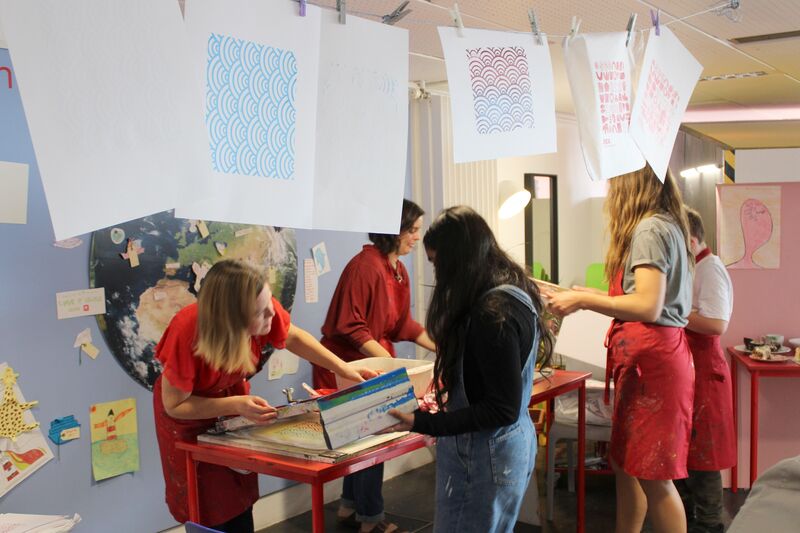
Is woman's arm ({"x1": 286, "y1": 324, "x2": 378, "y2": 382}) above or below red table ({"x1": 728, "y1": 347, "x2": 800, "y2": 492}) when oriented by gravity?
above

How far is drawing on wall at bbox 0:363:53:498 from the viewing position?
2.69 meters

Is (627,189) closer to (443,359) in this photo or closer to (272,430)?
(443,359)

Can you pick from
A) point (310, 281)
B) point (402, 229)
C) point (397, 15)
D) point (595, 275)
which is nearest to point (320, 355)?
point (402, 229)

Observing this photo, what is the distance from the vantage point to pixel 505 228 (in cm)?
562

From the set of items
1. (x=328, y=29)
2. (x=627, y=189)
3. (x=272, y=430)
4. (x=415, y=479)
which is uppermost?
(x=328, y=29)

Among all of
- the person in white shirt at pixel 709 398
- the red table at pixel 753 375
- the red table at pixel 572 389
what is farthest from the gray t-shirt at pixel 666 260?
the red table at pixel 753 375

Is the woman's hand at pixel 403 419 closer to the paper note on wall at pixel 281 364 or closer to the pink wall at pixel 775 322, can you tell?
the paper note on wall at pixel 281 364

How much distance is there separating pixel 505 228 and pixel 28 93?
474 centimetres

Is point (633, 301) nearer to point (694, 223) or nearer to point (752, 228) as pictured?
point (694, 223)

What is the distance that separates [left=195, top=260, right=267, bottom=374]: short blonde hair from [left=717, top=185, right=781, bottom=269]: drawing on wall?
2833 millimetres

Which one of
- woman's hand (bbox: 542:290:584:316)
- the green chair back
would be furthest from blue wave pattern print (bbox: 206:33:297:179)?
the green chair back

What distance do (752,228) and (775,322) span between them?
51 centimetres

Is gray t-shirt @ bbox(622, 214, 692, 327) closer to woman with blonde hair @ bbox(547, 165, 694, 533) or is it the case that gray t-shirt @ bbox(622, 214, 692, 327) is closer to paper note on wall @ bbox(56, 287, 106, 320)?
woman with blonde hair @ bbox(547, 165, 694, 533)

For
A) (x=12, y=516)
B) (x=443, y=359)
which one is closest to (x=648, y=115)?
(x=443, y=359)
